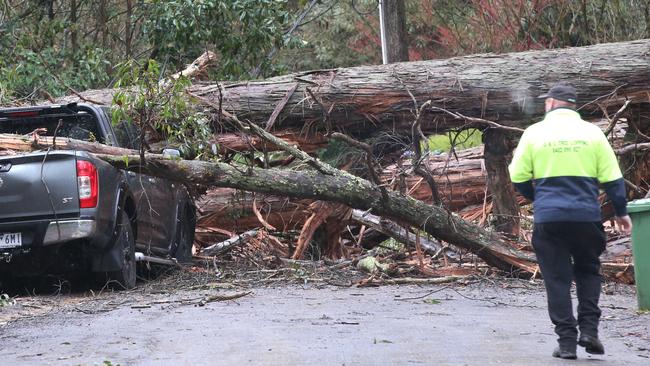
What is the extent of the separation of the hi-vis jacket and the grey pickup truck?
4.73 meters

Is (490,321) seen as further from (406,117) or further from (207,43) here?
(207,43)

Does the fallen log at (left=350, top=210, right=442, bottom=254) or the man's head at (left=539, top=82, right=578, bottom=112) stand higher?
the man's head at (left=539, top=82, right=578, bottom=112)

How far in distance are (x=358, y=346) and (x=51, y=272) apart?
4555mm

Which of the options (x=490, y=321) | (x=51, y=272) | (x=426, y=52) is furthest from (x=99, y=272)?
(x=426, y=52)

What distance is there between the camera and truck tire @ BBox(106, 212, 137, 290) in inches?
408

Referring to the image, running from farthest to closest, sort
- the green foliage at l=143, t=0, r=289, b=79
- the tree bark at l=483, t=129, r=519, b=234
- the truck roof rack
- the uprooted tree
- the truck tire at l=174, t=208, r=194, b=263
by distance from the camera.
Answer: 1. the green foliage at l=143, t=0, r=289, b=79
2. the truck tire at l=174, t=208, r=194, b=263
3. the tree bark at l=483, t=129, r=519, b=234
4. the uprooted tree
5. the truck roof rack

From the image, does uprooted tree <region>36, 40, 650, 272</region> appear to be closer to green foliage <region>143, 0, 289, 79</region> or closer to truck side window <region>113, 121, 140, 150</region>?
truck side window <region>113, 121, 140, 150</region>

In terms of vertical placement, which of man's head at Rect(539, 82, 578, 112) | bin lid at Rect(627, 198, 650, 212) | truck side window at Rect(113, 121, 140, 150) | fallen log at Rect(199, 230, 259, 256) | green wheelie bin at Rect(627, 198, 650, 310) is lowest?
fallen log at Rect(199, 230, 259, 256)

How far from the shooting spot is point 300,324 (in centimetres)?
785

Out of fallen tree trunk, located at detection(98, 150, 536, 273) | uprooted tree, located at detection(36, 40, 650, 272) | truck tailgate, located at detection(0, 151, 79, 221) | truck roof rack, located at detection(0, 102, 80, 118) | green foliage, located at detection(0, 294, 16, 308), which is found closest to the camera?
green foliage, located at detection(0, 294, 16, 308)

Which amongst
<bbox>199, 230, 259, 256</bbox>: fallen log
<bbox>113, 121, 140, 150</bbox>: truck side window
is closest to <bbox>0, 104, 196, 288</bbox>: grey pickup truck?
<bbox>113, 121, 140, 150</bbox>: truck side window


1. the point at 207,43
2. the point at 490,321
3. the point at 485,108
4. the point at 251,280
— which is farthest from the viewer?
the point at 207,43

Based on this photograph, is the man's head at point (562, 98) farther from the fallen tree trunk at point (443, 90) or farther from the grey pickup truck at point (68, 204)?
the fallen tree trunk at point (443, 90)

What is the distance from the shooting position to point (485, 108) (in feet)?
39.6
